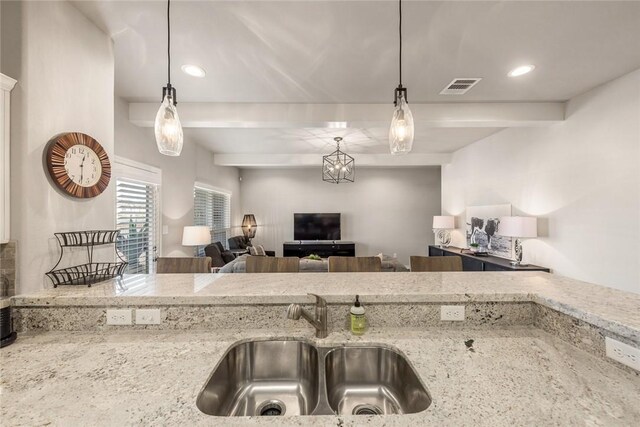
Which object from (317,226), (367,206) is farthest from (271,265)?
(367,206)

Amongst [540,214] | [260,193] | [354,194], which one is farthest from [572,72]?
[260,193]

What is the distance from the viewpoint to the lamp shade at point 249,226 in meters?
6.77

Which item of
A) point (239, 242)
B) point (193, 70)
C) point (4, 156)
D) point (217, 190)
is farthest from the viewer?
point (239, 242)

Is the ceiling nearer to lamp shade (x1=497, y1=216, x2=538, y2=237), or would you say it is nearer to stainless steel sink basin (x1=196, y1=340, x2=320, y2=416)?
lamp shade (x1=497, y1=216, x2=538, y2=237)

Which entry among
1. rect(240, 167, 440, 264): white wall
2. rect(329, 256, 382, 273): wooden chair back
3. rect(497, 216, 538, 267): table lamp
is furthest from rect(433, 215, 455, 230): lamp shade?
rect(329, 256, 382, 273): wooden chair back

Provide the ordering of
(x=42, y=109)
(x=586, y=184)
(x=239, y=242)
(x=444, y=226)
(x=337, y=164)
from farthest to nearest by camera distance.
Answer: (x=239, y=242) < (x=444, y=226) < (x=337, y=164) < (x=586, y=184) < (x=42, y=109)

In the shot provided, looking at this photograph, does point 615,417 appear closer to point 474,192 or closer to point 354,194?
point 474,192

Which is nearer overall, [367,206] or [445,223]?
[445,223]

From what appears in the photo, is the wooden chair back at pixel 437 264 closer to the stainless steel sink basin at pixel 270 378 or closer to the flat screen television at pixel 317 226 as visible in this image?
the stainless steel sink basin at pixel 270 378

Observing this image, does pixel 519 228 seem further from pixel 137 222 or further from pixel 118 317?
pixel 137 222

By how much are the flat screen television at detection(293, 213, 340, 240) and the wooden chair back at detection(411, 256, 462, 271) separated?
4.61 m

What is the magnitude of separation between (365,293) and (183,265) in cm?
169

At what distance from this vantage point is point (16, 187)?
132cm

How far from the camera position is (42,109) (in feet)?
4.67
